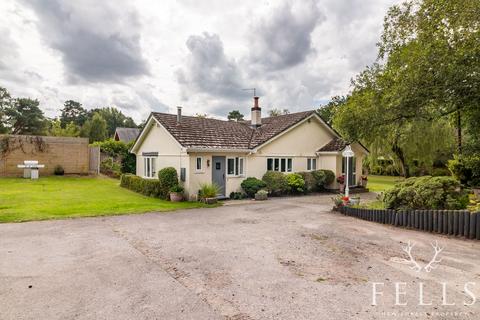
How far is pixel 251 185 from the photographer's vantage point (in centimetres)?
1658

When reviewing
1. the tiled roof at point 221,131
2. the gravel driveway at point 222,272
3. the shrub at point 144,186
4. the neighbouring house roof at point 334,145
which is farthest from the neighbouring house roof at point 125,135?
the gravel driveway at point 222,272

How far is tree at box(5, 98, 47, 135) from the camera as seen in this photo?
45.0 meters

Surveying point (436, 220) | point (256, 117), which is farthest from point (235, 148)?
point (436, 220)

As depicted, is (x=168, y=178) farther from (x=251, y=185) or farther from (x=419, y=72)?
(x=419, y=72)

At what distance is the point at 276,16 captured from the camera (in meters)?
13.2

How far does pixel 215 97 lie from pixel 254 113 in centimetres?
983

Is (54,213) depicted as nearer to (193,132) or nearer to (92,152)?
(193,132)

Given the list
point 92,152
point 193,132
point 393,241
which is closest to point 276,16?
point 193,132

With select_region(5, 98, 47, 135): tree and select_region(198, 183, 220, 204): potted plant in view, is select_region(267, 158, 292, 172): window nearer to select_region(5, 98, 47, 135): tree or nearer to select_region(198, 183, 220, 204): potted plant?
select_region(198, 183, 220, 204): potted plant

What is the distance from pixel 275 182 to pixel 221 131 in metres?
5.15

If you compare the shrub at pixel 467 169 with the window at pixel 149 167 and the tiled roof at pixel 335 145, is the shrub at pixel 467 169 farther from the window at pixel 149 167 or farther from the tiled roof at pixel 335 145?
the window at pixel 149 167

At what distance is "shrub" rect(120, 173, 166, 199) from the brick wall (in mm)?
8253

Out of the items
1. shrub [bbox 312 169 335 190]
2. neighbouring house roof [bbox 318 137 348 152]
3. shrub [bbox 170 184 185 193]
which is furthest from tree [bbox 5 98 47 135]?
shrub [bbox 312 169 335 190]

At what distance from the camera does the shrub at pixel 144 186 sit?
15.8 m
